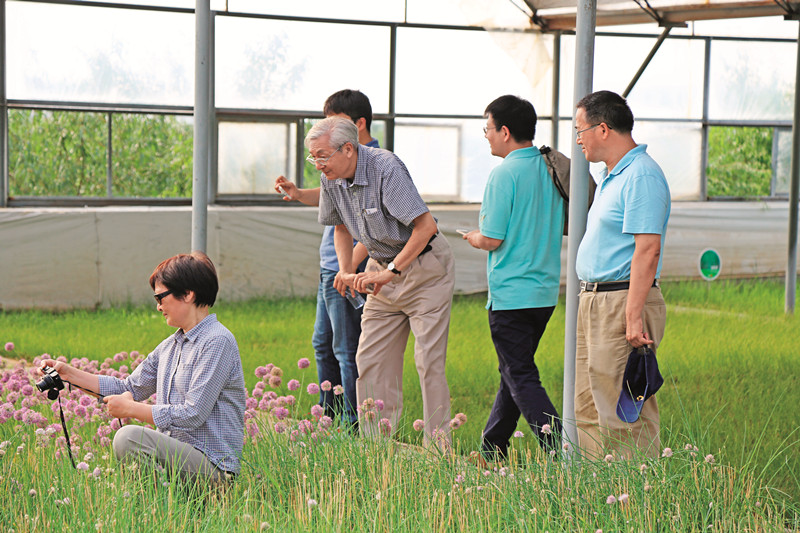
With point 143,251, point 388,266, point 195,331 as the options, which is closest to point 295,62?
point 143,251

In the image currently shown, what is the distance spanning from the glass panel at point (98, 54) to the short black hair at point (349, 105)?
19.3 feet

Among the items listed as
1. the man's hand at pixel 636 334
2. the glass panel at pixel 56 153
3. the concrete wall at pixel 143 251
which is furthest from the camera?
the glass panel at pixel 56 153

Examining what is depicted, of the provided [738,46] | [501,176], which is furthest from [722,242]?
[501,176]

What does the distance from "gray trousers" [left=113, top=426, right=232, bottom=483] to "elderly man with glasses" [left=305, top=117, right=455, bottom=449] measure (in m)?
0.88

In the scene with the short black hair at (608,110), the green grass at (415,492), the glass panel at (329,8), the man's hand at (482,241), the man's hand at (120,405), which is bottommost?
the green grass at (415,492)

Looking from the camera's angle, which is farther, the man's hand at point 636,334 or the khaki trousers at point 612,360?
the khaki trousers at point 612,360

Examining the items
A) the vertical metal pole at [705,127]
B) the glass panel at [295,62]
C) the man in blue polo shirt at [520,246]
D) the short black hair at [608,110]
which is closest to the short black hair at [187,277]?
the man in blue polo shirt at [520,246]

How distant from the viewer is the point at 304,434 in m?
4.00

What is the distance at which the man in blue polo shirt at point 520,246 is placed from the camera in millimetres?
4574

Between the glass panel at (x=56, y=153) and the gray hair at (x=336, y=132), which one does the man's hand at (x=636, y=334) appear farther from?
the glass panel at (x=56, y=153)

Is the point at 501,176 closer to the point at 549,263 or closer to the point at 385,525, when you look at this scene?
the point at 549,263

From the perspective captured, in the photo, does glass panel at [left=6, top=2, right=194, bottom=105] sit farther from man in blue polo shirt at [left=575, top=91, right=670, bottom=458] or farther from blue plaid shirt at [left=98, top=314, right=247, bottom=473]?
man in blue polo shirt at [left=575, top=91, right=670, bottom=458]

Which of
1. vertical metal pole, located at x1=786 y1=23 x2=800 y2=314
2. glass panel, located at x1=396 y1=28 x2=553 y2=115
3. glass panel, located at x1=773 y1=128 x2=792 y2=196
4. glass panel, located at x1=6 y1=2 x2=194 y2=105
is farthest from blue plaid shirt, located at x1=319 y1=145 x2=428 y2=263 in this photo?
glass panel, located at x1=773 y1=128 x2=792 y2=196

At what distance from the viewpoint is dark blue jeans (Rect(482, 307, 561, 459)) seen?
4.52 meters
